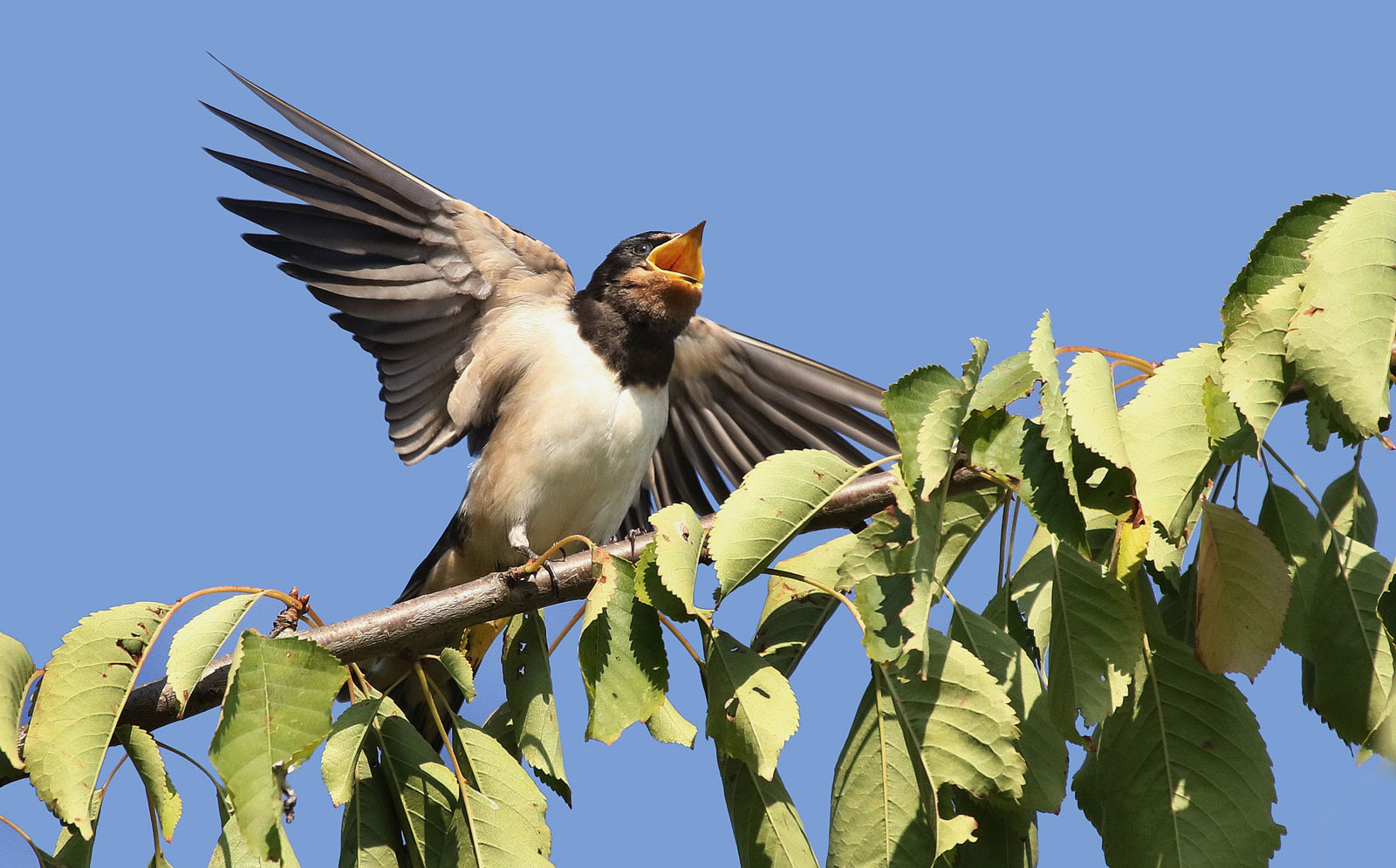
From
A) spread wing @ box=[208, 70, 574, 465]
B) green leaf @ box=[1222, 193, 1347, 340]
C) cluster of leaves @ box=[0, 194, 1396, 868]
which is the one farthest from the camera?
spread wing @ box=[208, 70, 574, 465]

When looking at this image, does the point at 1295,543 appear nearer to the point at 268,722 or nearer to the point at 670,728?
the point at 670,728

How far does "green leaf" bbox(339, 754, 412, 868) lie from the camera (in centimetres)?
270

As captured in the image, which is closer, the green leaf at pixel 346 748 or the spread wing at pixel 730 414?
the green leaf at pixel 346 748

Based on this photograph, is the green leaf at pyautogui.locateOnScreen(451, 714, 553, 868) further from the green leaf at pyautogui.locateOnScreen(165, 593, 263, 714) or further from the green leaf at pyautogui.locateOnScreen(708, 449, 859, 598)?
the green leaf at pyautogui.locateOnScreen(708, 449, 859, 598)

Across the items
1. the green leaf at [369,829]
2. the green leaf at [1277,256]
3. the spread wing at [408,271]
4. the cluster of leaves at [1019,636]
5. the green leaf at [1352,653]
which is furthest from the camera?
the spread wing at [408,271]

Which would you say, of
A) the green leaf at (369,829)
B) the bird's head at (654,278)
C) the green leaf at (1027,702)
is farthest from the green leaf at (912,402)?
the bird's head at (654,278)

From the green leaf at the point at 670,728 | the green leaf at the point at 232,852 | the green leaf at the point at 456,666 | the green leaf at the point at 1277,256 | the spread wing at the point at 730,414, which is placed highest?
the spread wing at the point at 730,414

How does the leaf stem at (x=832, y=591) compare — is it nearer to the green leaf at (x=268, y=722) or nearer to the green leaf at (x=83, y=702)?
the green leaf at (x=268, y=722)

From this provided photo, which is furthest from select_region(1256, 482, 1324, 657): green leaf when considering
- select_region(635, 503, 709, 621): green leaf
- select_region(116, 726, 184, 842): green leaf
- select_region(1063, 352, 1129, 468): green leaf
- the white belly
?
the white belly

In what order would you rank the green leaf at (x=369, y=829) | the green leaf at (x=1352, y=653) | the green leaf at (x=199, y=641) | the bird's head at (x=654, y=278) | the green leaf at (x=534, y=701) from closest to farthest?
the green leaf at (x=1352, y=653) → the green leaf at (x=199, y=641) → the green leaf at (x=369, y=829) → the green leaf at (x=534, y=701) → the bird's head at (x=654, y=278)

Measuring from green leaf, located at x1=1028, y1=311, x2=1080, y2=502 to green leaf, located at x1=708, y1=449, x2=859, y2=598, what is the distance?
40cm

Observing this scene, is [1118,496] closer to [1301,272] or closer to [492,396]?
[1301,272]

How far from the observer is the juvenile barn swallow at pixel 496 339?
5.25 meters

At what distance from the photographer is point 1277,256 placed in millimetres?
2141
